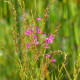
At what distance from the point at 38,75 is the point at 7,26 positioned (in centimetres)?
97

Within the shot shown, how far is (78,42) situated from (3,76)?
757mm

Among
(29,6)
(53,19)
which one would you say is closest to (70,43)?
(53,19)

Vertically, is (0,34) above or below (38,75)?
above

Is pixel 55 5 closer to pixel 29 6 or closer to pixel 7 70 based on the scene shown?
pixel 29 6

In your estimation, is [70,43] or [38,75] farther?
[70,43]

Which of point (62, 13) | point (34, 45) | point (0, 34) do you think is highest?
point (62, 13)

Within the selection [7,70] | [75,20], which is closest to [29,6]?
[75,20]

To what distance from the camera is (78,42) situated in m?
2.50

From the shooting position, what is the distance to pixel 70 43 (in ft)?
8.33

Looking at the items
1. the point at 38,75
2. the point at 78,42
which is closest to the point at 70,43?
the point at 78,42

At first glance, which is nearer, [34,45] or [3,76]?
[34,45]

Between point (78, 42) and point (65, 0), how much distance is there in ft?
1.32

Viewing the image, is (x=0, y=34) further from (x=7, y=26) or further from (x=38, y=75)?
(x=38, y=75)

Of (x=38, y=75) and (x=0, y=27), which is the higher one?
(x=0, y=27)
